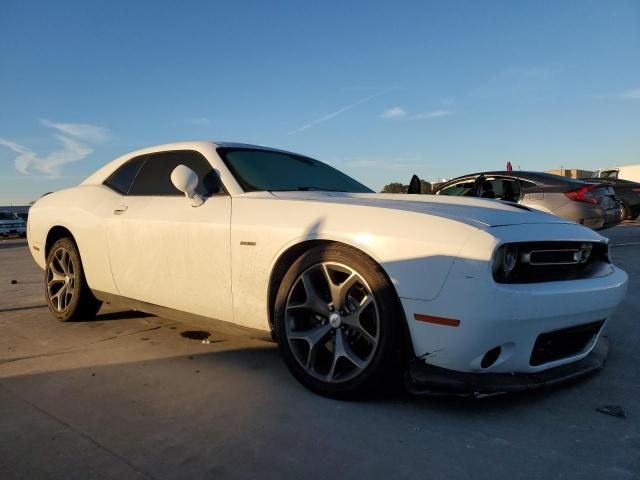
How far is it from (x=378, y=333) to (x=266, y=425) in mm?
640

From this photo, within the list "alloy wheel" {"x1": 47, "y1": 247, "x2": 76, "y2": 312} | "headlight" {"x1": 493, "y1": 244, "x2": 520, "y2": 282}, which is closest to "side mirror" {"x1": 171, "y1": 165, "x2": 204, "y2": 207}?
"alloy wheel" {"x1": 47, "y1": 247, "x2": 76, "y2": 312}

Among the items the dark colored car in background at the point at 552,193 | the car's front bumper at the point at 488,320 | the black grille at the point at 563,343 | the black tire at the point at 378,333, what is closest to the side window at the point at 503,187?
the dark colored car in background at the point at 552,193

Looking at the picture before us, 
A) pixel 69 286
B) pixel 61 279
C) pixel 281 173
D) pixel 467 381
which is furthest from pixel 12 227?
pixel 467 381

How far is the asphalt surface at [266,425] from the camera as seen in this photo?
1844mm

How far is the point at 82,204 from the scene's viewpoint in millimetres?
4023

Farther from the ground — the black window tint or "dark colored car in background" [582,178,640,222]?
the black window tint

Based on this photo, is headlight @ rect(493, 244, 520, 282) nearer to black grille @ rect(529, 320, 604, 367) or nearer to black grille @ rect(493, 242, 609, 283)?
black grille @ rect(493, 242, 609, 283)

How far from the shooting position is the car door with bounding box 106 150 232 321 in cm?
298

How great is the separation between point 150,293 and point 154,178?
858mm

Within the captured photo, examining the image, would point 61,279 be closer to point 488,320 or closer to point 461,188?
point 488,320

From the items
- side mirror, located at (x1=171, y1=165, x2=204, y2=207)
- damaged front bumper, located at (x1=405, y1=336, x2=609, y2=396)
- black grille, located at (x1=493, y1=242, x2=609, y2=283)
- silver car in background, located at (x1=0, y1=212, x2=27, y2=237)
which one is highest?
side mirror, located at (x1=171, y1=165, x2=204, y2=207)

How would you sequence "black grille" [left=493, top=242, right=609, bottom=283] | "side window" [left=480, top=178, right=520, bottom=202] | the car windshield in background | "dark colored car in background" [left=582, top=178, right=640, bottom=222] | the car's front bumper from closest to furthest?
the car's front bumper → "black grille" [left=493, top=242, right=609, bottom=283] → the car windshield in background → "side window" [left=480, top=178, right=520, bottom=202] → "dark colored car in background" [left=582, top=178, right=640, bottom=222]

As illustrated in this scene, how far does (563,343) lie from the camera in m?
2.47

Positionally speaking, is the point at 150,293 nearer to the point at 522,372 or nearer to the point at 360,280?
the point at 360,280
